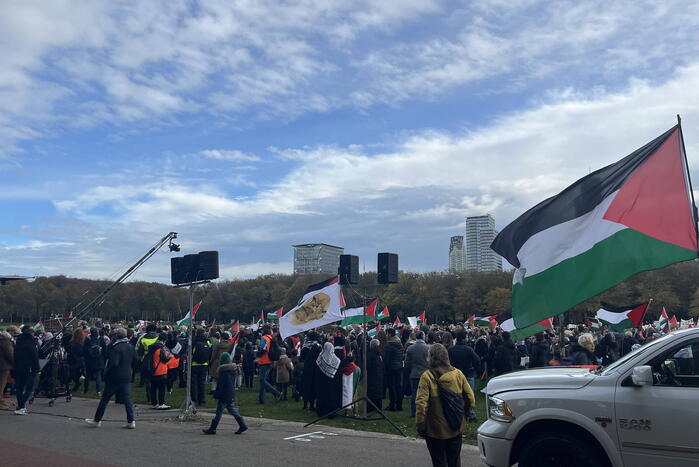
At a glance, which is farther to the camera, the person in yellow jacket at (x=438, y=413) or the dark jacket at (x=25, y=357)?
the dark jacket at (x=25, y=357)

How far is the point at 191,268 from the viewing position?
40.9ft

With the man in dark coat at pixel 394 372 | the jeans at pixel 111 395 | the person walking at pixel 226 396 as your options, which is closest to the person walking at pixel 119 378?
the jeans at pixel 111 395

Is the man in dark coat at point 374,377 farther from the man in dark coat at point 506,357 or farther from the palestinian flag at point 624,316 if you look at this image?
→ the palestinian flag at point 624,316

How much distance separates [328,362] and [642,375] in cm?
817

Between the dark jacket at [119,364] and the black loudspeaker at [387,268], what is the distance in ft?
16.9

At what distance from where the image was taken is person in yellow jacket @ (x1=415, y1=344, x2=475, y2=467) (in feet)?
19.7

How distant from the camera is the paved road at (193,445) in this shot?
7.96 metres

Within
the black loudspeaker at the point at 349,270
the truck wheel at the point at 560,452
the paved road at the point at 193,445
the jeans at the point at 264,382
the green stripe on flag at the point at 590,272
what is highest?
the black loudspeaker at the point at 349,270

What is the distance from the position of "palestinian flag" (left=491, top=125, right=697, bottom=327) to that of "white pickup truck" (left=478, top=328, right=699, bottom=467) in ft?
5.67

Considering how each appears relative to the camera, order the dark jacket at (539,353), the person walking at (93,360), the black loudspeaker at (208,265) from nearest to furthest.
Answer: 1. the black loudspeaker at (208,265)
2. the dark jacket at (539,353)
3. the person walking at (93,360)

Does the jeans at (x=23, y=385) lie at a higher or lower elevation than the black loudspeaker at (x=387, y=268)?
lower

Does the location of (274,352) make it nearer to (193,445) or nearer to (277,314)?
(193,445)

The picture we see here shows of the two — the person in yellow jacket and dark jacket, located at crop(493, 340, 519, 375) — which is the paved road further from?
dark jacket, located at crop(493, 340, 519, 375)

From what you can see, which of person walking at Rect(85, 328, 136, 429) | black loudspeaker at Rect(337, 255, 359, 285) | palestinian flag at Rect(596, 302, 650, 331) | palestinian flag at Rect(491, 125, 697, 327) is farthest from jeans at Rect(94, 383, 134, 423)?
palestinian flag at Rect(596, 302, 650, 331)
